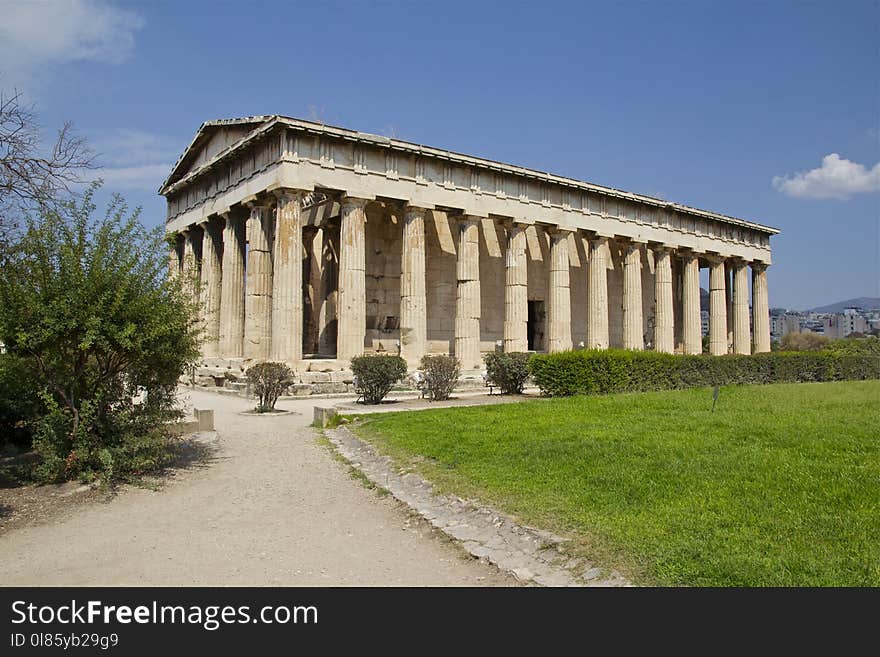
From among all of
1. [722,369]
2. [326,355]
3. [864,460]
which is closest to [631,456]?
[864,460]

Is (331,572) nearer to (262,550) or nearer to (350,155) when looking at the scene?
(262,550)

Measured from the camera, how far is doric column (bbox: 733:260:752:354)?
41000 millimetres

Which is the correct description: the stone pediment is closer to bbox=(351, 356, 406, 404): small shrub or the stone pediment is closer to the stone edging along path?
bbox=(351, 356, 406, 404): small shrub

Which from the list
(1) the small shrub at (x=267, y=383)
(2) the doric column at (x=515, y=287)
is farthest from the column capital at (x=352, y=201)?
(1) the small shrub at (x=267, y=383)

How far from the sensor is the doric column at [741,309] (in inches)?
1614

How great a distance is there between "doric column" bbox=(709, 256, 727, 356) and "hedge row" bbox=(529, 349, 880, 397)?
44.2 ft

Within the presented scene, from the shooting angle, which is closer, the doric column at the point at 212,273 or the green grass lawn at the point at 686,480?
the green grass lawn at the point at 686,480

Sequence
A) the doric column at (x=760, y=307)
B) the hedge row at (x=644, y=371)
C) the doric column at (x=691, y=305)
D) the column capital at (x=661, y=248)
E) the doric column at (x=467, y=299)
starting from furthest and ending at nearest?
the doric column at (x=760, y=307)
the doric column at (x=691, y=305)
the column capital at (x=661, y=248)
the doric column at (x=467, y=299)
the hedge row at (x=644, y=371)

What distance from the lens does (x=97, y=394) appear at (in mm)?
9383

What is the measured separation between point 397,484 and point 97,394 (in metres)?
4.56

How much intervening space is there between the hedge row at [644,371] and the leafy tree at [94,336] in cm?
1184

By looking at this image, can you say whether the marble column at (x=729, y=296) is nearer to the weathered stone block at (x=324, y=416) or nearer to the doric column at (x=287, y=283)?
the doric column at (x=287, y=283)

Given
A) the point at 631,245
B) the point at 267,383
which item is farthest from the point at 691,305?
the point at 267,383

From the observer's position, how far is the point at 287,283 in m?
23.4
